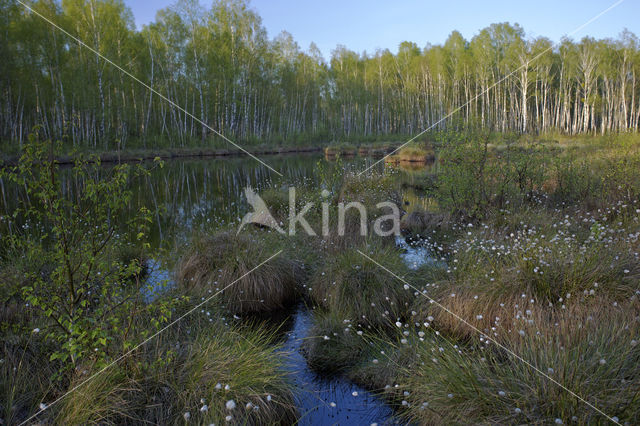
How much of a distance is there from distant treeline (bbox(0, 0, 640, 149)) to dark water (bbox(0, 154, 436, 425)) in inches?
380

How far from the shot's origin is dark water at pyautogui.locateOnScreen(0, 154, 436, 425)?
12.9 ft

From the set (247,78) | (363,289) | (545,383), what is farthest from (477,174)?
(247,78)

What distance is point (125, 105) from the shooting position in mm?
34562

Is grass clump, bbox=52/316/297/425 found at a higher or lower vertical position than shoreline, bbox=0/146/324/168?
lower

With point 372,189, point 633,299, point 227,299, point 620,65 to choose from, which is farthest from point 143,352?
point 620,65

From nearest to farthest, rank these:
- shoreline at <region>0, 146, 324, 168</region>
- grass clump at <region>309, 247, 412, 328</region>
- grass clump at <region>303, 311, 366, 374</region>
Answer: grass clump at <region>303, 311, 366, 374</region>
grass clump at <region>309, 247, 412, 328</region>
shoreline at <region>0, 146, 324, 168</region>

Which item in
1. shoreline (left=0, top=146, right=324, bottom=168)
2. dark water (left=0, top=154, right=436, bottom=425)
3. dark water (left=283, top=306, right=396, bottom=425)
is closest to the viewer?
dark water (left=283, top=306, right=396, bottom=425)

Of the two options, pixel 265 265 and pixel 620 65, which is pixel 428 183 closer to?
pixel 265 265

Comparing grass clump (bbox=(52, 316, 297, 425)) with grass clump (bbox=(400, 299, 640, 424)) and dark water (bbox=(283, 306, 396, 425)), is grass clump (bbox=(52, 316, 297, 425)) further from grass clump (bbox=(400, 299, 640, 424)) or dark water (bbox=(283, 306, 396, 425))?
grass clump (bbox=(400, 299, 640, 424))

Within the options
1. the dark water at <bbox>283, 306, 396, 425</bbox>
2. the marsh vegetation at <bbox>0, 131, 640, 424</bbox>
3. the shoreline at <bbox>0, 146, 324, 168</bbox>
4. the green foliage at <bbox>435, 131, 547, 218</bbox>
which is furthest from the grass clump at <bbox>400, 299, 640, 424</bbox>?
the shoreline at <bbox>0, 146, 324, 168</bbox>

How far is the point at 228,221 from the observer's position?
35.2 ft

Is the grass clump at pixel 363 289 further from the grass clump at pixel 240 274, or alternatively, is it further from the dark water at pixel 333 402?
the dark water at pixel 333 402

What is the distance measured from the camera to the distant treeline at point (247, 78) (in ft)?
99.6

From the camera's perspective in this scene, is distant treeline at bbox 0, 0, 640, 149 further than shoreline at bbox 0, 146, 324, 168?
Yes
